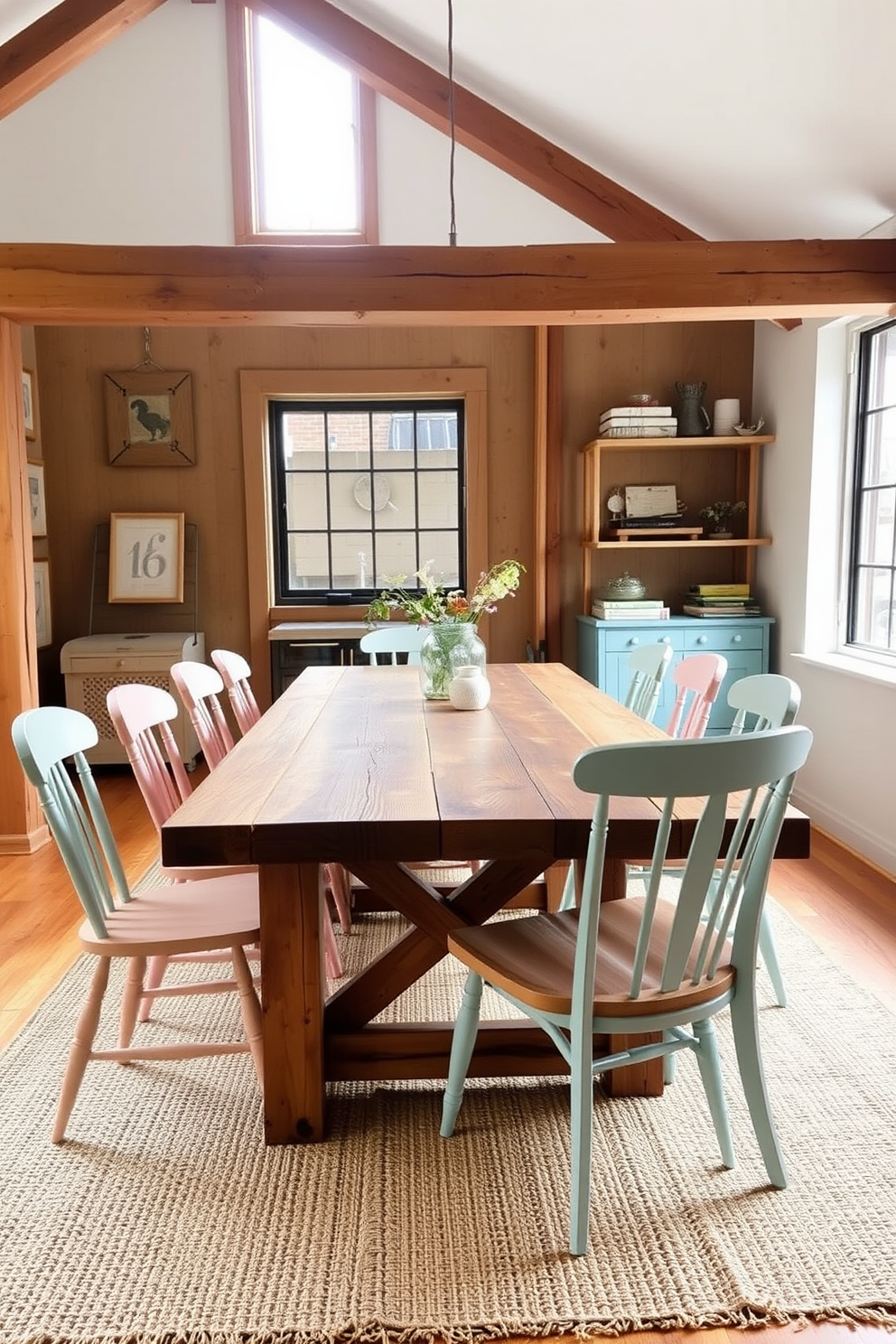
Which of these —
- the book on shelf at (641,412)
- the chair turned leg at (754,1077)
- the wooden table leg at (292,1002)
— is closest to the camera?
the chair turned leg at (754,1077)

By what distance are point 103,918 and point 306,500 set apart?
12.5 feet

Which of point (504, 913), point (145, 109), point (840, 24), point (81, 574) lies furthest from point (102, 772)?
point (840, 24)

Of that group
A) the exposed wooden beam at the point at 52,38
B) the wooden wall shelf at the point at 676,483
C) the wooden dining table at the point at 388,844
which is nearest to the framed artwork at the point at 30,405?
the exposed wooden beam at the point at 52,38

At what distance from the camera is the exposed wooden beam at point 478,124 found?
14.9ft

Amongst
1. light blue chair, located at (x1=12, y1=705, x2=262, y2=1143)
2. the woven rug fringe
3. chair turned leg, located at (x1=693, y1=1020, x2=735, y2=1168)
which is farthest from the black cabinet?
the woven rug fringe

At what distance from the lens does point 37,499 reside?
16.8 ft

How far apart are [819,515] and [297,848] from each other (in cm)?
349

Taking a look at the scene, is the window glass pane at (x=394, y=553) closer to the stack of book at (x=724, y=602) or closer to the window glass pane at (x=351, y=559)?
the window glass pane at (x=351, y=559)

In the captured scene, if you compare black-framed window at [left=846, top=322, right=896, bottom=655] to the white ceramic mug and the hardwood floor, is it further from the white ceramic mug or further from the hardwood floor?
the hardwood floor

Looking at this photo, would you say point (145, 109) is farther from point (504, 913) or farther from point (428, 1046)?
point (428, 1046)

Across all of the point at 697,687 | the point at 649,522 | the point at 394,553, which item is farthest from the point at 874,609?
the point at 394,553

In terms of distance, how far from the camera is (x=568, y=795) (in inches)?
69.7

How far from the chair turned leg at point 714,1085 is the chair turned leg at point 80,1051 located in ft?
3.89

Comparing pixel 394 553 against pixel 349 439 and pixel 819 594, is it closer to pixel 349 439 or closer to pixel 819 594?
pixel 349 439
